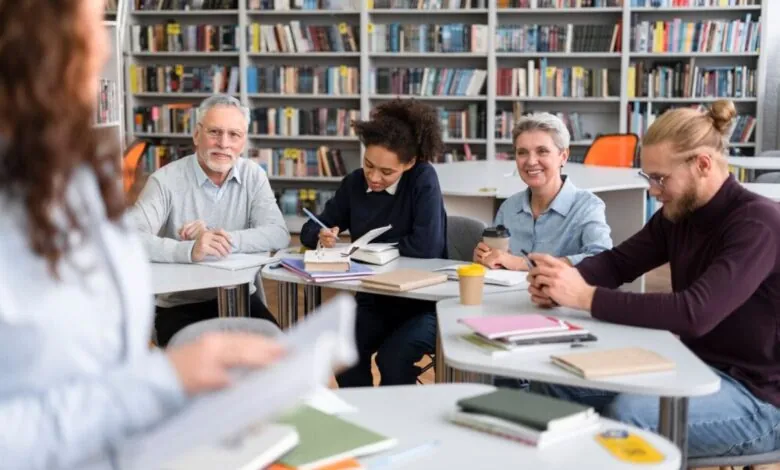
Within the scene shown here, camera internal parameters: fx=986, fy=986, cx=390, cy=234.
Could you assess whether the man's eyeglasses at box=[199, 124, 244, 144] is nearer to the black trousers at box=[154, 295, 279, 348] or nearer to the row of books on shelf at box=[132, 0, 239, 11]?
the black trousers at box=[154, 295, 279, 348]

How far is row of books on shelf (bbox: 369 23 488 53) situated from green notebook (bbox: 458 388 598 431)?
21.6ft

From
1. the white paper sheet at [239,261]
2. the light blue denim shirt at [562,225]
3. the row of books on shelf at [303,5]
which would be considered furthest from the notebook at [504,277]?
the row of books on shelf at [303,5]

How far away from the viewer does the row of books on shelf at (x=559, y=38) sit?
7.86m

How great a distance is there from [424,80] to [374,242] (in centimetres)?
476

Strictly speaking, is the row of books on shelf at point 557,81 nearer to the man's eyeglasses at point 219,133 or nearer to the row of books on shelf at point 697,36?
the row of books on shelf at point 697,36

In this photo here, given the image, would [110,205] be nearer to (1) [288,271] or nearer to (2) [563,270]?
(2) [563,270]

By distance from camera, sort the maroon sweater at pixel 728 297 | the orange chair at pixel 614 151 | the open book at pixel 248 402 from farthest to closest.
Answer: the orange chair at pixel 614 151, the maroon sweater at pixel 728 297, the open book at pixel 248 402

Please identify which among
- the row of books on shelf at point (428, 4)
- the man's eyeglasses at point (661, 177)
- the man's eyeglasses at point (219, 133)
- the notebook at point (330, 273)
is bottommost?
the notebook at point (330, 273)

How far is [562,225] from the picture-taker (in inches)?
131

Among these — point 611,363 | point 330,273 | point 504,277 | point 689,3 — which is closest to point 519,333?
point 611,363

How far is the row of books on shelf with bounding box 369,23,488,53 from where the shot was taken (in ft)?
26.4

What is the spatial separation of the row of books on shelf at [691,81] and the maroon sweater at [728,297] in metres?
5.55

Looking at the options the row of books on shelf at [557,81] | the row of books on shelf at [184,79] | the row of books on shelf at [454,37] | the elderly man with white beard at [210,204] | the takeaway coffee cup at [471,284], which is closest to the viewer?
the takeaway coffee cup at [471,284]

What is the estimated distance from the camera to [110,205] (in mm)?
1120
